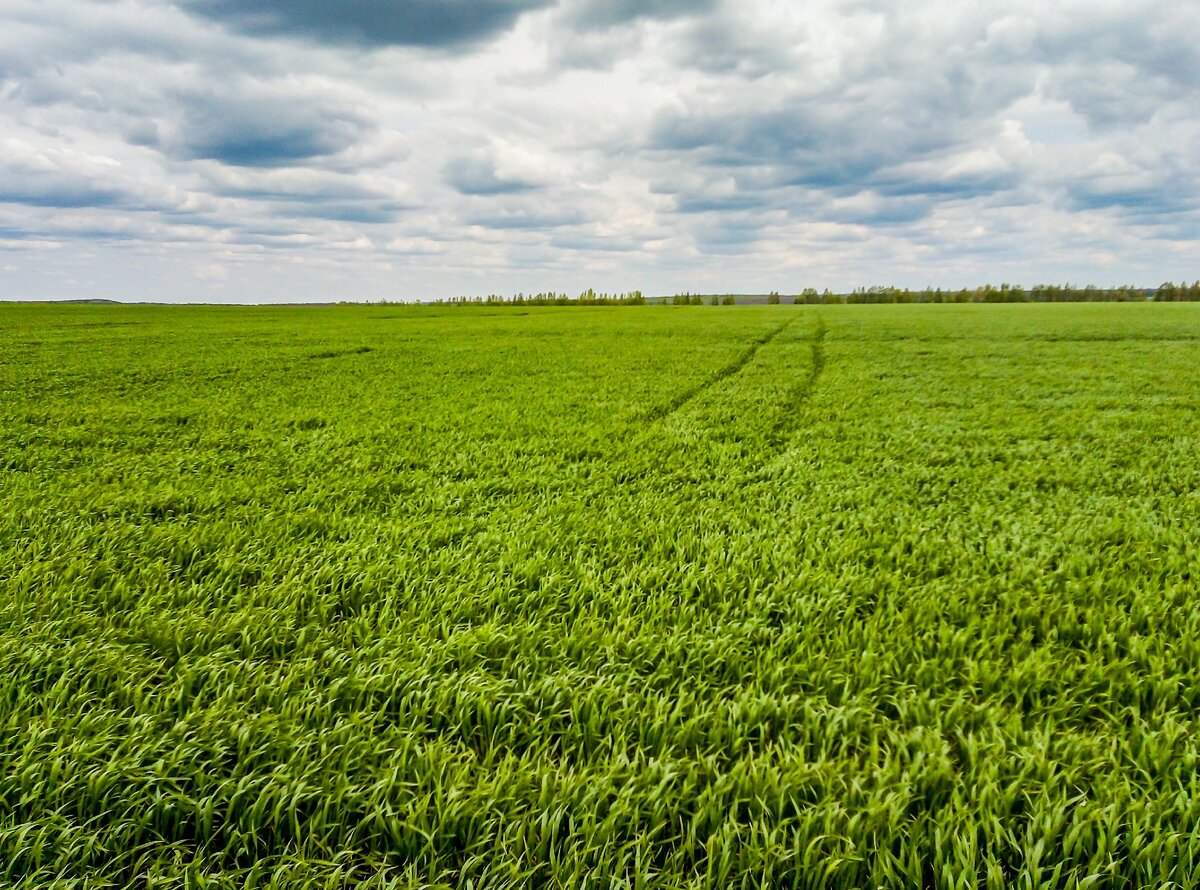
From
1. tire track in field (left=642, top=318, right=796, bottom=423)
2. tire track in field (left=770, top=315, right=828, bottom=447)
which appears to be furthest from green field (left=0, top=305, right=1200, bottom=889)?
tire track in field (left=642, top=318, right=796, bottom=423)

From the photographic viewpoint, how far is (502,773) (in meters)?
2.04

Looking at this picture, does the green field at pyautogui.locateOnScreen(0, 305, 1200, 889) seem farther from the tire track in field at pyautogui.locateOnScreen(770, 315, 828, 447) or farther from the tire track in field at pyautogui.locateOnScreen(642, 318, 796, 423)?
the tire track in field at pyautogui.locateOnScreen(642, 318, 796, 423)

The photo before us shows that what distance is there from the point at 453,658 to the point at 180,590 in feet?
5.71

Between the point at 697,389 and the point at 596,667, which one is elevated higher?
the point at 697,389

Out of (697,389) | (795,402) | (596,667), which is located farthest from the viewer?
(697,389)

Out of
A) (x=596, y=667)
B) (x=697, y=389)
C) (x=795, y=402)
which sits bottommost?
(x=596, y=667)

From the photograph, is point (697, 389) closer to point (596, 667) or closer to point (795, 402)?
point (795, 402)

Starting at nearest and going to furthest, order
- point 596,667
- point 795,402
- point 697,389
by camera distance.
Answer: point 596,667 → point 795,402 → point 697,389

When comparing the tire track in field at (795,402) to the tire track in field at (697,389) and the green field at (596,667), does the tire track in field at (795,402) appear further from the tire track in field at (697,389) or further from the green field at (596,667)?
the tire track in field at (697,389)

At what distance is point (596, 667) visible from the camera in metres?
2.68

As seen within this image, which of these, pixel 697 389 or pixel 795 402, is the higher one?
pixel 697 389

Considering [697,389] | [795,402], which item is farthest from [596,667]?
[697,389]

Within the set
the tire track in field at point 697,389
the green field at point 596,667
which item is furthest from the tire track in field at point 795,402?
the tire track in field at point 697,389

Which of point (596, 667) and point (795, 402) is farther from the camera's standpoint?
point (795, 402)
